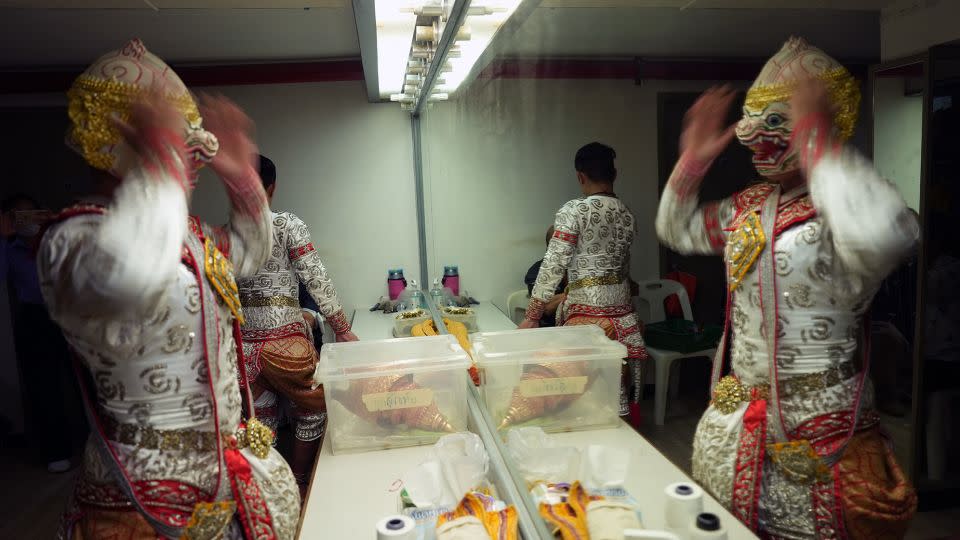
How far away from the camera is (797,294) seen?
30.9 inches

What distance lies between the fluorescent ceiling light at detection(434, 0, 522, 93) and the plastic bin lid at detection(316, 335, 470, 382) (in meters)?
0.99

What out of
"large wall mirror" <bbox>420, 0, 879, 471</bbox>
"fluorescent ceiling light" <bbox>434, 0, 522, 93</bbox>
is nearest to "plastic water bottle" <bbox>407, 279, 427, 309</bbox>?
"fluorescent ceiling light" <bbox>434, 0, 522, 93</bbox>

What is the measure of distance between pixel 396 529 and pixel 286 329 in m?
1.75

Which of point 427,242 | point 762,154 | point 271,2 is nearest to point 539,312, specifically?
point 762,154

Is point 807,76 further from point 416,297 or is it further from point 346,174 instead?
point 346,174

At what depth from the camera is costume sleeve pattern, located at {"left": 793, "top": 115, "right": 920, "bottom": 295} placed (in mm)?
602

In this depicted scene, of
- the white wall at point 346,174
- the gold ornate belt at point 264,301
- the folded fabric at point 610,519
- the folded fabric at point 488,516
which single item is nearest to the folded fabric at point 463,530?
the folded fabric at point 488,516

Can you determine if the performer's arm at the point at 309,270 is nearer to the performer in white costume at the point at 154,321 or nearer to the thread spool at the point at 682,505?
the performer in white costume at the point at 154,321

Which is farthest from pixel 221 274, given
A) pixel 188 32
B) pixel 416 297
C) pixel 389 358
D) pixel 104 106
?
pixel 416 297

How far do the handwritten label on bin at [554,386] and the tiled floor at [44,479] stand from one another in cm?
35

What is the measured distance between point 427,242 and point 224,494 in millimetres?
3434

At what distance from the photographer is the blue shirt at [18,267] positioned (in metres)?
1.24

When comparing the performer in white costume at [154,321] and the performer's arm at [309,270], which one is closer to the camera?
the performer in white costume at [154,321]

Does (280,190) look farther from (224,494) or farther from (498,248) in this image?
(224,494)
